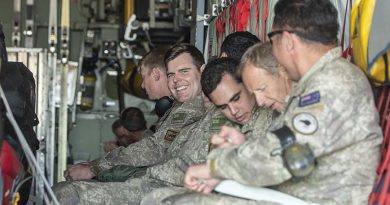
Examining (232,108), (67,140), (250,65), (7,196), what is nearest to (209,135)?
(232,108)

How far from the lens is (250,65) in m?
3.27

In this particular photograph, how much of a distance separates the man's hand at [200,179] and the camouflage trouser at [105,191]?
121cm

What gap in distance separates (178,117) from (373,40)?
6.30ft

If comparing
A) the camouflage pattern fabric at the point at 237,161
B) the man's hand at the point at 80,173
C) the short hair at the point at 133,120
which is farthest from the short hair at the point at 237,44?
the short hair at the point at 133,120

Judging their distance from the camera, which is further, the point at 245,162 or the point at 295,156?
the point at 245,162

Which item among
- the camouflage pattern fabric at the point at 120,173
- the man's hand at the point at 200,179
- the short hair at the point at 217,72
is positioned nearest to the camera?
the man's hand at the point at 200,179

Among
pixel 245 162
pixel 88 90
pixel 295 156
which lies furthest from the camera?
pixel 88 90

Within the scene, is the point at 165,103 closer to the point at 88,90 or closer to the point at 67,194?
the point at 67,194

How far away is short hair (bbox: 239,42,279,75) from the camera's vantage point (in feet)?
10.6

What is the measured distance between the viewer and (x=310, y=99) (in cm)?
275

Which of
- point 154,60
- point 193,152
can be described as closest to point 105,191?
point 193,152

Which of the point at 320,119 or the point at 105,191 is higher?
the point at 320,119

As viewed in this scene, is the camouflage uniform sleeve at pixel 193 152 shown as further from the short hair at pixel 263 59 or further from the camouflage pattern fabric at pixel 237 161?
the camouflage pattern fabric at pixel 237 161

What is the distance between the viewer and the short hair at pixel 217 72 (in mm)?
3732
